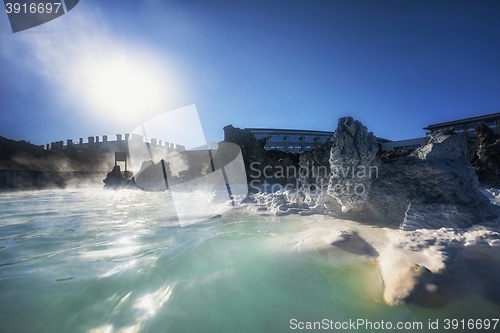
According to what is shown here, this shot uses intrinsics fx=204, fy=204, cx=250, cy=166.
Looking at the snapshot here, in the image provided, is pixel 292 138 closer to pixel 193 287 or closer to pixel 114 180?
pixel 114 180

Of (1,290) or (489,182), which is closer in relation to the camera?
A: (1,290)

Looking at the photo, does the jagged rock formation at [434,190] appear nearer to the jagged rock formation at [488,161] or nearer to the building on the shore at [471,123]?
the jagged rock formation at [488,161]

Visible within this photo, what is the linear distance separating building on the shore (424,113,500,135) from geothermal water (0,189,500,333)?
22036 millimetres

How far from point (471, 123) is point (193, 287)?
2841 centimetres

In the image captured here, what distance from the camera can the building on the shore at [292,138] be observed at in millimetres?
27470

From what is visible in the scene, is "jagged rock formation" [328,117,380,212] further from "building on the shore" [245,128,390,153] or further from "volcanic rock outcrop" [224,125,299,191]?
"building on the shore" [245,128,390,153]

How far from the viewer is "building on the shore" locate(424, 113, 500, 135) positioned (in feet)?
58.1

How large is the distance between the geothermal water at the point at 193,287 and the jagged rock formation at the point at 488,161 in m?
14.5

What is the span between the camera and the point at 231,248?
10.6 feet

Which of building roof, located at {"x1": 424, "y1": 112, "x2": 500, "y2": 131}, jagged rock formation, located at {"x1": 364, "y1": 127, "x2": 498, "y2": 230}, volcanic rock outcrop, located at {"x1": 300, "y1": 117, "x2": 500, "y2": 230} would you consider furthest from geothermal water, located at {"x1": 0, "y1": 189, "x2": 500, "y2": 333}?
building roof, located at {"x1": 424, "y1": 112, "x2": 500, "y2": 131}

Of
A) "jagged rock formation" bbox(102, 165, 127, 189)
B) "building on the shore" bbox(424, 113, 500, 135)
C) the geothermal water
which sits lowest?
the geothermal water

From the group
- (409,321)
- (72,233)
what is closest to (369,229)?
(409,321)

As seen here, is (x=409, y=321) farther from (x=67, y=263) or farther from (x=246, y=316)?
(x=67, y=263)

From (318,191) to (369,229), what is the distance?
2.59 metres
